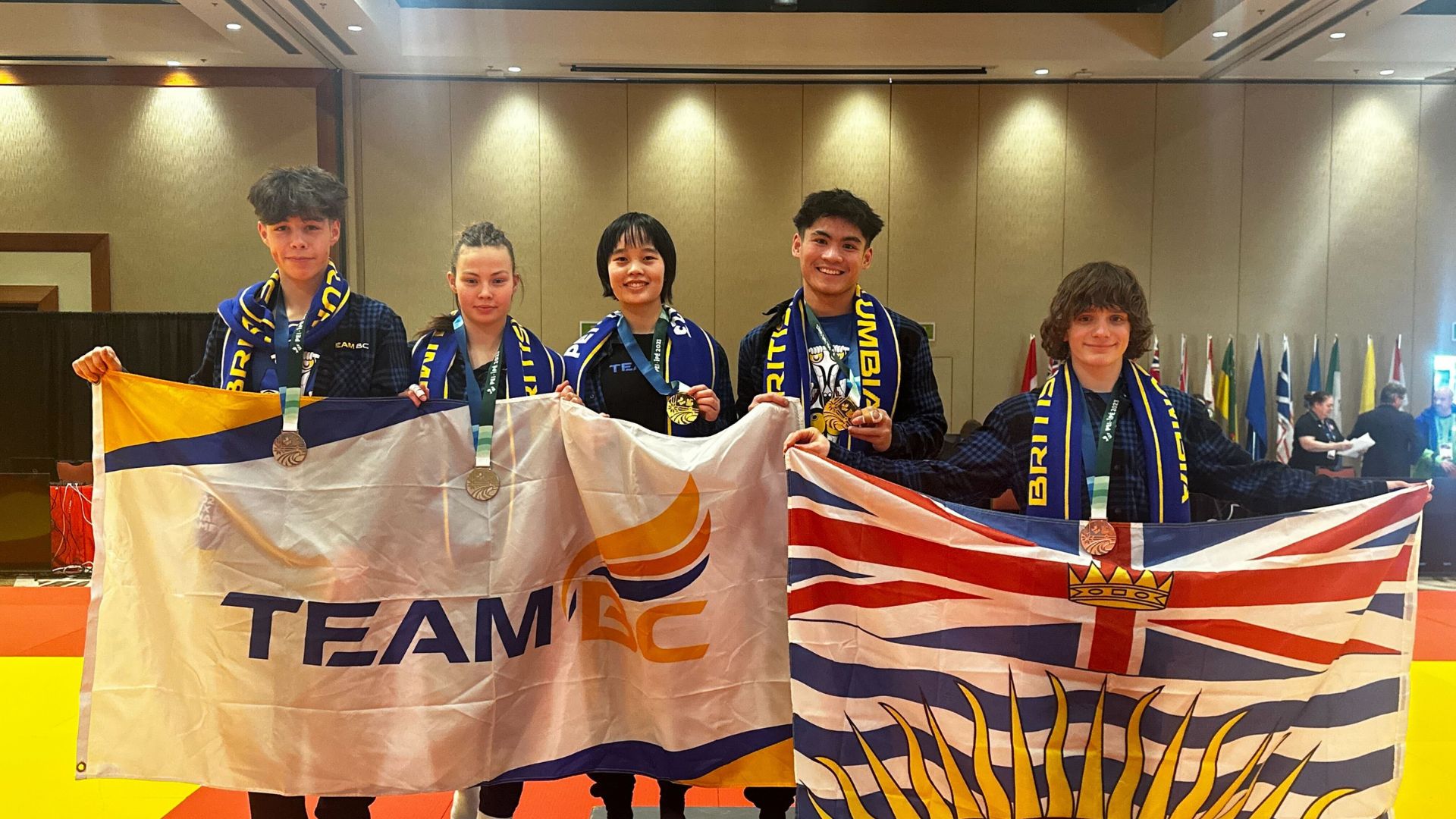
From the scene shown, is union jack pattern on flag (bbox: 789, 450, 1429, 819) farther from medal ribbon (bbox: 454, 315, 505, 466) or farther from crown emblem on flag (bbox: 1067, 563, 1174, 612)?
medal ribbon (bbox: 454, 315, 505, 466)

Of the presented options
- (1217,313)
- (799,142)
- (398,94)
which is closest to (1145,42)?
(1217,313)

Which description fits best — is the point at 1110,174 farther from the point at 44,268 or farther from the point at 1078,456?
the point at 44,268

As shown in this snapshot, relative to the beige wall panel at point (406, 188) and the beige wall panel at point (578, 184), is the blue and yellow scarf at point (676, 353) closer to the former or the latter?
the beige wall panel at point (578, 184)

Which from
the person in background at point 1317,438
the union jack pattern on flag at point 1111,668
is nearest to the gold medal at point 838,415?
the union jack pattern on flag at point 1111,668

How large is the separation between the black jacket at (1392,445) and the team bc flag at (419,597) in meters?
8.19

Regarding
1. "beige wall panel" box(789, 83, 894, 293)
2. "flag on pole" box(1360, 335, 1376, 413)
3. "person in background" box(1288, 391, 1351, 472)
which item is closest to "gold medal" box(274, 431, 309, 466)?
"beige wall panel" box(789, 83, 894, 293)

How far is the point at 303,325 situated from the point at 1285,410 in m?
9.58

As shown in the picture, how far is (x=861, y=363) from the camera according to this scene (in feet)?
8.58

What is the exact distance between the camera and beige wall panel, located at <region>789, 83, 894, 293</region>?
9156 millimetres

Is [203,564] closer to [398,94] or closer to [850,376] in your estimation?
[850,376]

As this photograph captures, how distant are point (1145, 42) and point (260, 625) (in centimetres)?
918

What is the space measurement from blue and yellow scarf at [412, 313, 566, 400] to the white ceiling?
6.57 m

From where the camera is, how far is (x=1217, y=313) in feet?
30.4

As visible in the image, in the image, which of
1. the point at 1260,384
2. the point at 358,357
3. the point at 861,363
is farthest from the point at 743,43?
the point at 358,357
